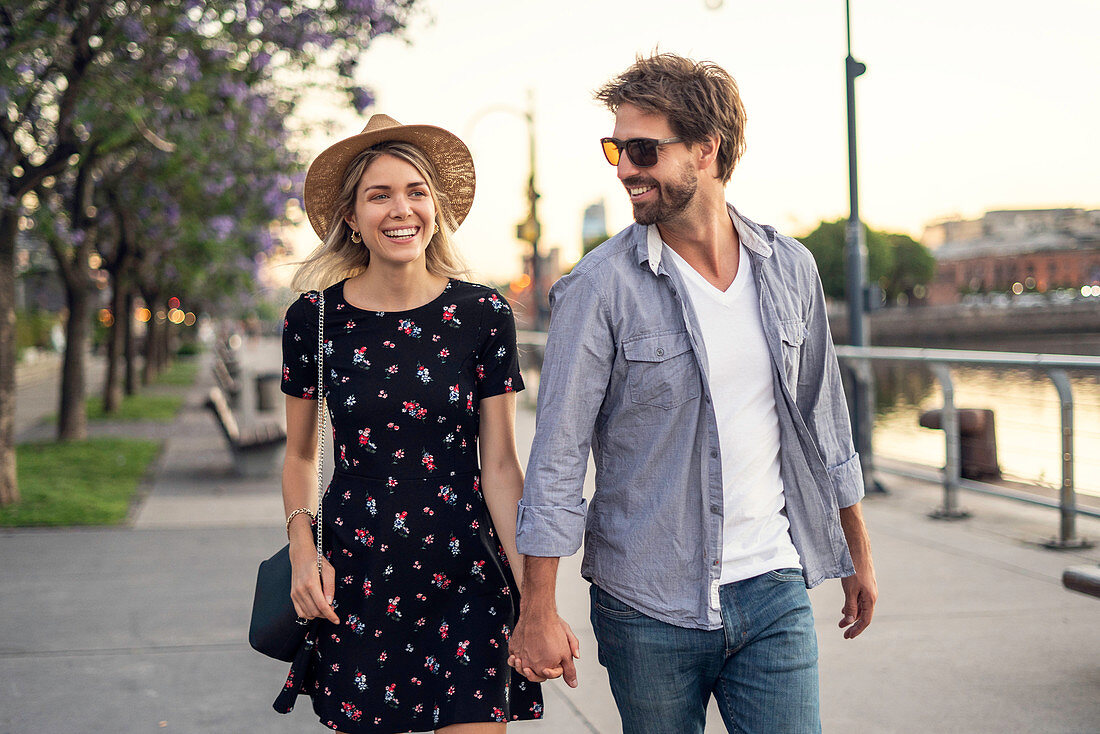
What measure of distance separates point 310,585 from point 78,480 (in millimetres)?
8513

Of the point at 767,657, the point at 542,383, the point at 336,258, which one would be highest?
the point at 336,258

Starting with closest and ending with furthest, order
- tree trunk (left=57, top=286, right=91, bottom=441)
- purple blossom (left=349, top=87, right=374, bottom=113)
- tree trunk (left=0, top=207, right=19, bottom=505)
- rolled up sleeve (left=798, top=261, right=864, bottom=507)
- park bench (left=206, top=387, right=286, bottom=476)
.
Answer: rolled up sleeve (left=798, top=261, right=864, bottom=507) → tree trunk (left=0, top=207, right=19, bottom=505) → park bench (left=206, top=387, right=286, bottom=476) → purple blossom (left=349, top=87, right=374, bottom=113) → tree trunk (left=57, top=286, right=91, bottom=441)

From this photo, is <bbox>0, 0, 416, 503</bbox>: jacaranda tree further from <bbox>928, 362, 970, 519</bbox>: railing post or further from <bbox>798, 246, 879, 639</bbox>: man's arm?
<bbox>798, 246, 879, 639</bbox>: man's arm

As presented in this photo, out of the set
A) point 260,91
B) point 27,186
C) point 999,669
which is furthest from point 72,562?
point 260,91

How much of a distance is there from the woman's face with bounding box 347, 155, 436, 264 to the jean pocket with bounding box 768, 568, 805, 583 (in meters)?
1.12

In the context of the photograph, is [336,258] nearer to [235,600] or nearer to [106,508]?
[235,600]

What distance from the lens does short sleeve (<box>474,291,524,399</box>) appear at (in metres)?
2.64

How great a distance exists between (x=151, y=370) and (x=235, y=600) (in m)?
27.3

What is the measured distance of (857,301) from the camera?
9547 millimetres

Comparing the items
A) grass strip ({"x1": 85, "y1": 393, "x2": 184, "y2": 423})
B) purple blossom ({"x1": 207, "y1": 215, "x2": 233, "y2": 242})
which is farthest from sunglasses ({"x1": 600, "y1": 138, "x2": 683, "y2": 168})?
grass strip ({"x1": 85, "y1": 393, "x2": 184, "y2": 423})

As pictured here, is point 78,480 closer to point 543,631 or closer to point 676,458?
point 543,631

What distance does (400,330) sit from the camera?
2.62 meters

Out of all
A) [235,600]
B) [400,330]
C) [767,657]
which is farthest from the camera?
[235,600]

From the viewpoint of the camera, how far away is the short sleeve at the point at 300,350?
267 cm
